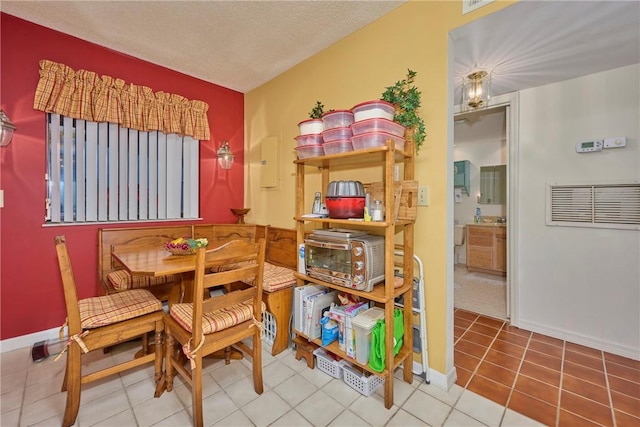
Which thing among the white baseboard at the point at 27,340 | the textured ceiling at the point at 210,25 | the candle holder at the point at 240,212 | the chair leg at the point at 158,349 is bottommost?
the white baseboard at the point at 27,340

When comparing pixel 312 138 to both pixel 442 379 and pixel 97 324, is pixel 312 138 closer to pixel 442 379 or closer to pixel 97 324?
pixel 97 324

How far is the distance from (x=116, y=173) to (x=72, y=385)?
1.90 meters

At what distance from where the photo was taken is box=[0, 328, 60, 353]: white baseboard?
2146mm

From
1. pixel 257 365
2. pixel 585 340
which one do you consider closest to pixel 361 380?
pixel 257 365

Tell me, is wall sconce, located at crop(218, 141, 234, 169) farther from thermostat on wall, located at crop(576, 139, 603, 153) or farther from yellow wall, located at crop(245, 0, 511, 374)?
thermostat on wall, located at crop(576, 139, 603, 153)

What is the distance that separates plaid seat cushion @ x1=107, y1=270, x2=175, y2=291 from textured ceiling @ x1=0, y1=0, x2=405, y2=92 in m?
2.03

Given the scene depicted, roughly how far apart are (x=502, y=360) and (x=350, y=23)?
2892 mm

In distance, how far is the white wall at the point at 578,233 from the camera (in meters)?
2.19

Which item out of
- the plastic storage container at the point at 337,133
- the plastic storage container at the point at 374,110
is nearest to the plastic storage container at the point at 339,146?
the plastic storage container at the point at 337,133

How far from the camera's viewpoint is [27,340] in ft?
7.31

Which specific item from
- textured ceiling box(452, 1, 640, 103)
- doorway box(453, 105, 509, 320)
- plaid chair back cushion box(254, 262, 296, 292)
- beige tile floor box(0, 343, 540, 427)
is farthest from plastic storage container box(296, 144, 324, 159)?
doorway box(453, 105, 509, 320)

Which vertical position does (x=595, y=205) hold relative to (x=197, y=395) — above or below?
above

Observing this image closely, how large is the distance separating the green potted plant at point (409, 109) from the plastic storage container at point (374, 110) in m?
0.06

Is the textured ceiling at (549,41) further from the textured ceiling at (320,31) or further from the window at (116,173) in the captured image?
the window at (116,173)
